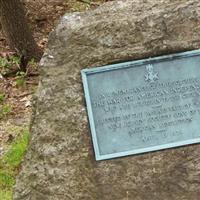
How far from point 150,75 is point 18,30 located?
390 cm

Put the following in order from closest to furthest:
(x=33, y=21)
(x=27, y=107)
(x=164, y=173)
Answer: (x=164, y=173), (x=27, y=107), (x=33, y=21)

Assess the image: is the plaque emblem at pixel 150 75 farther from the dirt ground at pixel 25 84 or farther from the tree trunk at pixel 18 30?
the tree trunk at pixel 18 30

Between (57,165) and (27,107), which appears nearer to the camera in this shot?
(57,165)

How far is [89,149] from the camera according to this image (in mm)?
3709

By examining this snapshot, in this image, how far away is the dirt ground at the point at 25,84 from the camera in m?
5.68

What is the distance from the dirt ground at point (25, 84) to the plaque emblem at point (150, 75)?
2001mm

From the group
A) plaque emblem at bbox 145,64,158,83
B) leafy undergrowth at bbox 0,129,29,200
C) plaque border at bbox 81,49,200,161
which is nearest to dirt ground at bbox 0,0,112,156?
leafy undergrowth at bbox 0,129,29,200

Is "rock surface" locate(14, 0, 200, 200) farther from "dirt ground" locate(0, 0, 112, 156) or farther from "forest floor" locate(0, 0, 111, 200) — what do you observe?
"dirt ground" locate(0, 0, 112, 156)

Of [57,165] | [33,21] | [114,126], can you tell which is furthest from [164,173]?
[33,21]

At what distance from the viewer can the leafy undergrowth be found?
4.61 meters

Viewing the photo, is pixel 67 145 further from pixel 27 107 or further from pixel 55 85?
pixel 27 107

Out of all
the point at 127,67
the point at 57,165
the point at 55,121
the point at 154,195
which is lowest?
the point at 154,195

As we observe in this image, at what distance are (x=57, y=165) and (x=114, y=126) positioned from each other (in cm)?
44

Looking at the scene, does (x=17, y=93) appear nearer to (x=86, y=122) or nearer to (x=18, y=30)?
(x=18, y=30)
